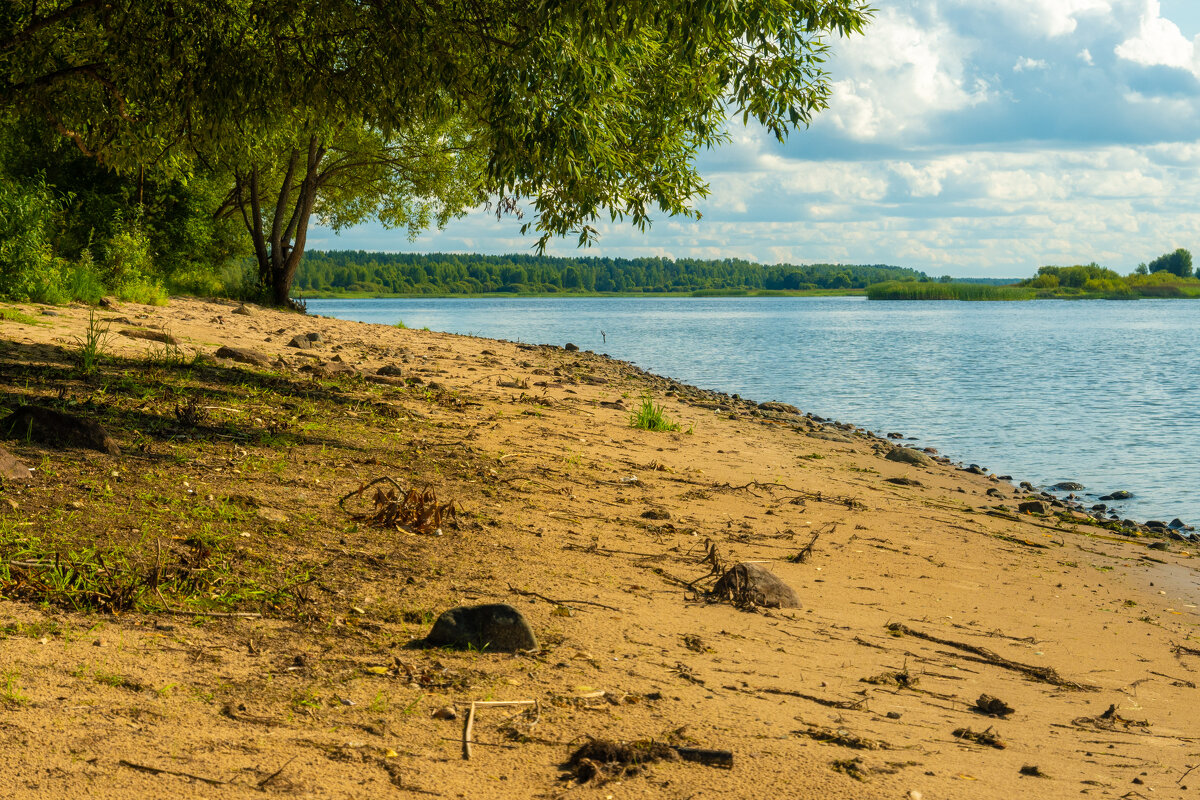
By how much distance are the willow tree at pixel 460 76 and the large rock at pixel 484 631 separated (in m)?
4.43

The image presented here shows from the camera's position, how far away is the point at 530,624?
459cm

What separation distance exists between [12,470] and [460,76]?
20.0ft

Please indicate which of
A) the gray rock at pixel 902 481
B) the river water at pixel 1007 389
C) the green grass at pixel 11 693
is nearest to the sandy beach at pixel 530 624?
the green grass at pixel 11 693

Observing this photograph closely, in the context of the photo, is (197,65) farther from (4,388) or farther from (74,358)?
(4,388)

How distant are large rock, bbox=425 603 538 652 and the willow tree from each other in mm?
4432

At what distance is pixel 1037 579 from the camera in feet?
24.1

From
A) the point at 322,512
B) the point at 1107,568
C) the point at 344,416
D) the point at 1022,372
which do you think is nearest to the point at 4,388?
the point at 344,416

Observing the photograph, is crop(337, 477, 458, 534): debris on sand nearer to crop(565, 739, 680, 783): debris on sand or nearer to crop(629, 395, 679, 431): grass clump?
crop(565, 739, 680, 783): debris on sand

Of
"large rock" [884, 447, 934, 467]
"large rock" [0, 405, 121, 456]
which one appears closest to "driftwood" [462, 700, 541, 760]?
"large rock" [0, 405, 121, 456]

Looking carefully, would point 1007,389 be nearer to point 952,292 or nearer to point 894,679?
point 894,679

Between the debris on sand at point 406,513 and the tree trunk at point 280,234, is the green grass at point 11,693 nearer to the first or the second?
the debris on sand at point 406,513

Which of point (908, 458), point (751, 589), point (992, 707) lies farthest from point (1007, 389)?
point (992, 707)

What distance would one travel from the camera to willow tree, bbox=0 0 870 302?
7.92 meters

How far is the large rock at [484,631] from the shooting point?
420 centimetres
